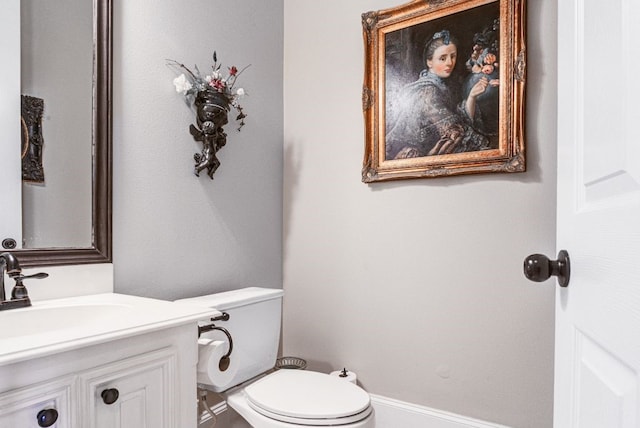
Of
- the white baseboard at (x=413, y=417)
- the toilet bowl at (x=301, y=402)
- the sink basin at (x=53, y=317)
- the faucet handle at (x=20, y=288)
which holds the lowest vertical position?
the white baseboard at (x=413, y=417)

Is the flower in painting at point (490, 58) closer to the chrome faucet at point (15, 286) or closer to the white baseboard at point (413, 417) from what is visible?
the white baseboard at point (413, 417)

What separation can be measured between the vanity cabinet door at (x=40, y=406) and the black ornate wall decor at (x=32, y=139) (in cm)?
75

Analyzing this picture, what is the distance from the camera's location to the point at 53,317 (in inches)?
45.1

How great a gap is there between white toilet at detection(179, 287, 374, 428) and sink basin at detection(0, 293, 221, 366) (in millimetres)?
240

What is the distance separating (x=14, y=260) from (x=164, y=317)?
457mm

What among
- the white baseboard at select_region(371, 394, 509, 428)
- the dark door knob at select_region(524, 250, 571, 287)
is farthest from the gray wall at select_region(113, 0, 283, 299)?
the dark door knob at select_region(524, 250, 571, 287)

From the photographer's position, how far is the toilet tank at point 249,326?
155cm

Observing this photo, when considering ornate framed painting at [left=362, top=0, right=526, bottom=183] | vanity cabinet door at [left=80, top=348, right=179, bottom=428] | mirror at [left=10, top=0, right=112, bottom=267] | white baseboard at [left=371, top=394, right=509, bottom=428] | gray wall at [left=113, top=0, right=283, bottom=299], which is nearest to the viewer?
vanity cabinet door at [left=80, top=348, right=179, bottom=428]

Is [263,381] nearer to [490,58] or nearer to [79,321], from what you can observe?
[79,321]

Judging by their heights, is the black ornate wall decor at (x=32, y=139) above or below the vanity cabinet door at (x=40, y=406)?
above

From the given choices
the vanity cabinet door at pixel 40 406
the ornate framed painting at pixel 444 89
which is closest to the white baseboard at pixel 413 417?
the ornate framed painting at pixel 444 89

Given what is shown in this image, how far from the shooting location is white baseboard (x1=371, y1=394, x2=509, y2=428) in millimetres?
1718

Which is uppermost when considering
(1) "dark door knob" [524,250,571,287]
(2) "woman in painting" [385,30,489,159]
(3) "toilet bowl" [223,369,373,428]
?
(2) "woman in painting" [385,30,489,159]

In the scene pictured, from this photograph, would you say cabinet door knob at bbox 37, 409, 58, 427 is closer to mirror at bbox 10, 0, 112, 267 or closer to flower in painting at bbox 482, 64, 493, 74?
mirror at bbox 10, 0, 112, 267
